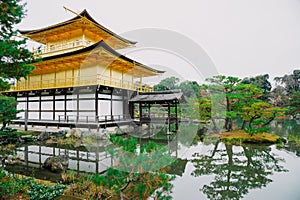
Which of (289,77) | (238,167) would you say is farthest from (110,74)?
(289,77)

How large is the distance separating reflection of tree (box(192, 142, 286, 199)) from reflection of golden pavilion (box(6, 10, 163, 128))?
8.33m

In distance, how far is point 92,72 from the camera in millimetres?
14102

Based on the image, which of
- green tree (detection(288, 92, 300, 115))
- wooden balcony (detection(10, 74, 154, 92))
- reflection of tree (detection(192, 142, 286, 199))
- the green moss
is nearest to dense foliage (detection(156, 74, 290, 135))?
the green moss

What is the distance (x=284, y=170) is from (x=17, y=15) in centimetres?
1020

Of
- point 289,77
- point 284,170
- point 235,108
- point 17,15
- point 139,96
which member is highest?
point 289,77

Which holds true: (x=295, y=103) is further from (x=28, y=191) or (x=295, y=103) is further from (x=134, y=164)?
(x=28, y=191)

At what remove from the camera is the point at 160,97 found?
1439cm

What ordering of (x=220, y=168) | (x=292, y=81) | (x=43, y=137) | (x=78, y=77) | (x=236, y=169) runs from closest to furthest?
(x=236, y=169)
(x=220, y=168)
(x=43, y=137)
(x=78, y=77)
(x=292, y=81)

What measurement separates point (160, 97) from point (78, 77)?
266 inches

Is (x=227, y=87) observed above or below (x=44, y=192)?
above

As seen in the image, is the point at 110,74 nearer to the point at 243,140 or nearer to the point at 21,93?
the point at 21,93

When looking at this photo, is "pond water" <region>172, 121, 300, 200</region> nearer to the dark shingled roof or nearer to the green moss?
the green moss

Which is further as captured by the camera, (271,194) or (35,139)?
(35,139)

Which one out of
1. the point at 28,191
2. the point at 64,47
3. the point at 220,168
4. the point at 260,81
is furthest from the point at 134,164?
the point at 260,81
